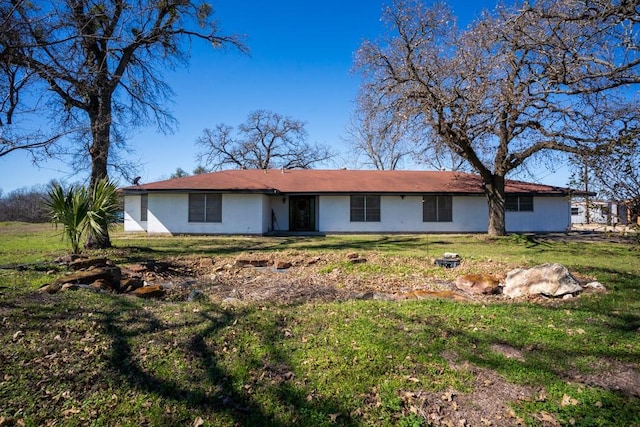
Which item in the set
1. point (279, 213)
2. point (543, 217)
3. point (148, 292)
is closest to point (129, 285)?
point (148, 292)

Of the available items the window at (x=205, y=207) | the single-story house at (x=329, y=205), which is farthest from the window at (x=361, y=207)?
the window at (x=205, y=207)

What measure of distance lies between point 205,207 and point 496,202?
45.1ft

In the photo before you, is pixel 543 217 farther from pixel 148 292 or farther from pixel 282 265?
pixel 148 292

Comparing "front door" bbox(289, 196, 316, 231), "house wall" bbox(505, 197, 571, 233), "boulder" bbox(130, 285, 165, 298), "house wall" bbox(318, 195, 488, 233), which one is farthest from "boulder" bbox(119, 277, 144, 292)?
"house wall" bbox(505, 197, 571, 233)

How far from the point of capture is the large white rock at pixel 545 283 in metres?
6.41

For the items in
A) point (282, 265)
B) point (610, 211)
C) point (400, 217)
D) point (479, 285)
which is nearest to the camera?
point (610, 211)

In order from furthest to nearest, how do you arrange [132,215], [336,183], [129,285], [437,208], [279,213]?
1. [279,213]
2. [336,183]
3. [132,215]
4. [437,208]
5. [129,285]

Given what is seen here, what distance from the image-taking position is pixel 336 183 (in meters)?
22.0

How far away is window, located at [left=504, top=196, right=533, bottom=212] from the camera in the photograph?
21734 millimetres

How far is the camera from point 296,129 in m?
42.1

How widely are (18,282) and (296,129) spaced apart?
37.0 meters

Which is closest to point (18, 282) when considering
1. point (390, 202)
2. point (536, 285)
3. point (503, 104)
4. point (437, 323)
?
point (437, 323)

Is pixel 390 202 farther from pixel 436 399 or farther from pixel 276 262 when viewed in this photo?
pixel 436 399

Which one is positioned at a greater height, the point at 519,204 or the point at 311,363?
the point at 519,204
